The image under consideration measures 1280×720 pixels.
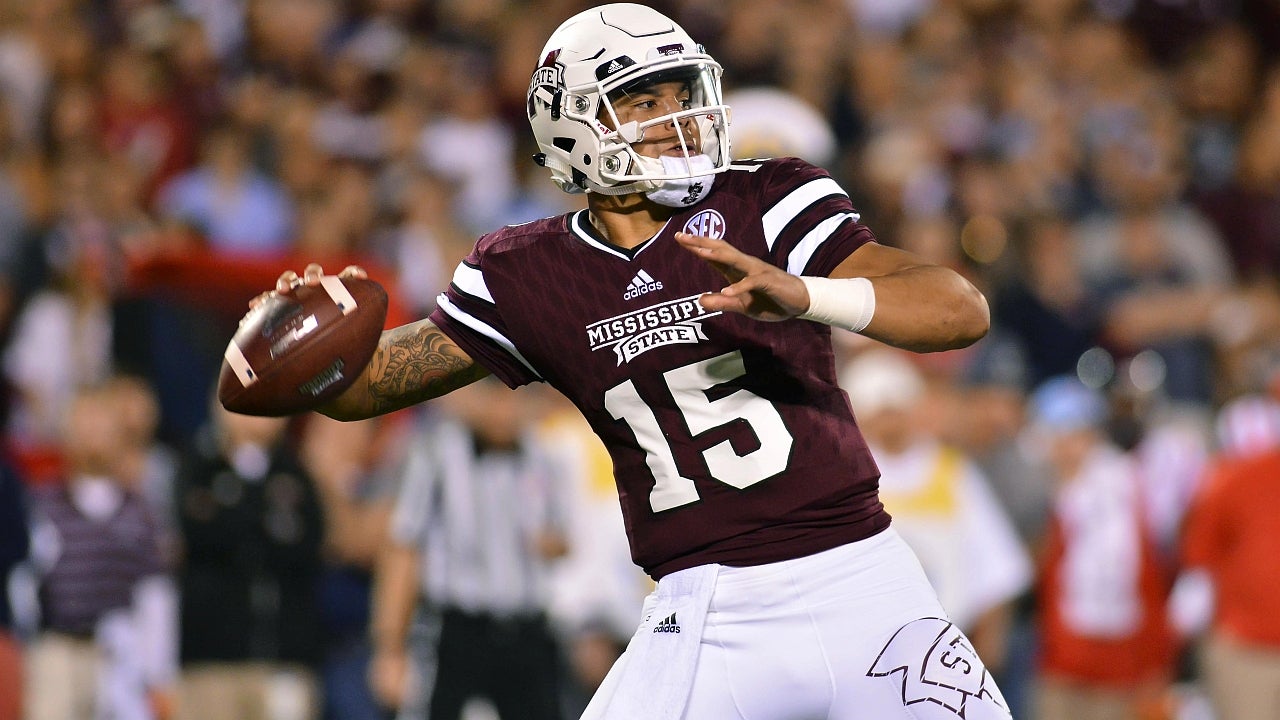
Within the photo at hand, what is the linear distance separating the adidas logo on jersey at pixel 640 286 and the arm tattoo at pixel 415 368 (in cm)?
44

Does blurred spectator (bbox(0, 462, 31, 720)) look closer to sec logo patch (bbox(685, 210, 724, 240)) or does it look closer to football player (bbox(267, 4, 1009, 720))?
football player (bbox(267, 4, 1009, 720))

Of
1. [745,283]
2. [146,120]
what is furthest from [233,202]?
[745,283]

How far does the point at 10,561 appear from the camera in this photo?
6.58m

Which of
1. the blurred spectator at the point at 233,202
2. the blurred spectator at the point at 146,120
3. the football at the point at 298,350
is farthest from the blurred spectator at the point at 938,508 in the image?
the football at the point at 298,350

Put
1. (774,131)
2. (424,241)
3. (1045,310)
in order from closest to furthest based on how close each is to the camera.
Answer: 1. (774,131)
2. (424,241)
3. (1045,310)

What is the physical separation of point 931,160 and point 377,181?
10.3 ft

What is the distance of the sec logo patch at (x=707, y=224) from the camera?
345cm

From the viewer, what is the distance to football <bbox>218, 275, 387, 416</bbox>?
3426 mm

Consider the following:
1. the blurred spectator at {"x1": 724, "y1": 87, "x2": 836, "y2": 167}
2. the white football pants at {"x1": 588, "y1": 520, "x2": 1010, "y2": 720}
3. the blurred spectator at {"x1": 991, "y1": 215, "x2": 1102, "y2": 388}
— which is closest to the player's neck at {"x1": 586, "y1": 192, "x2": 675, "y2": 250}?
the white football pants at {"x1": 588, "y1": 520, "x2": 1010, "y2": 720}

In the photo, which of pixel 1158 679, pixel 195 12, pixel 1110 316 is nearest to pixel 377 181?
pixel 195 12

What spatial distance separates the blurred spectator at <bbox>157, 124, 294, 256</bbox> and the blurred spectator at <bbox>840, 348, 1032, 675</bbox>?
295 centimetres

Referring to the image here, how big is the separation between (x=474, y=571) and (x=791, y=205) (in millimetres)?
3722

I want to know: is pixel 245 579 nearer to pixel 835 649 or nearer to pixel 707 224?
pixel 707 224

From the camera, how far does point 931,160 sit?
9859mm
